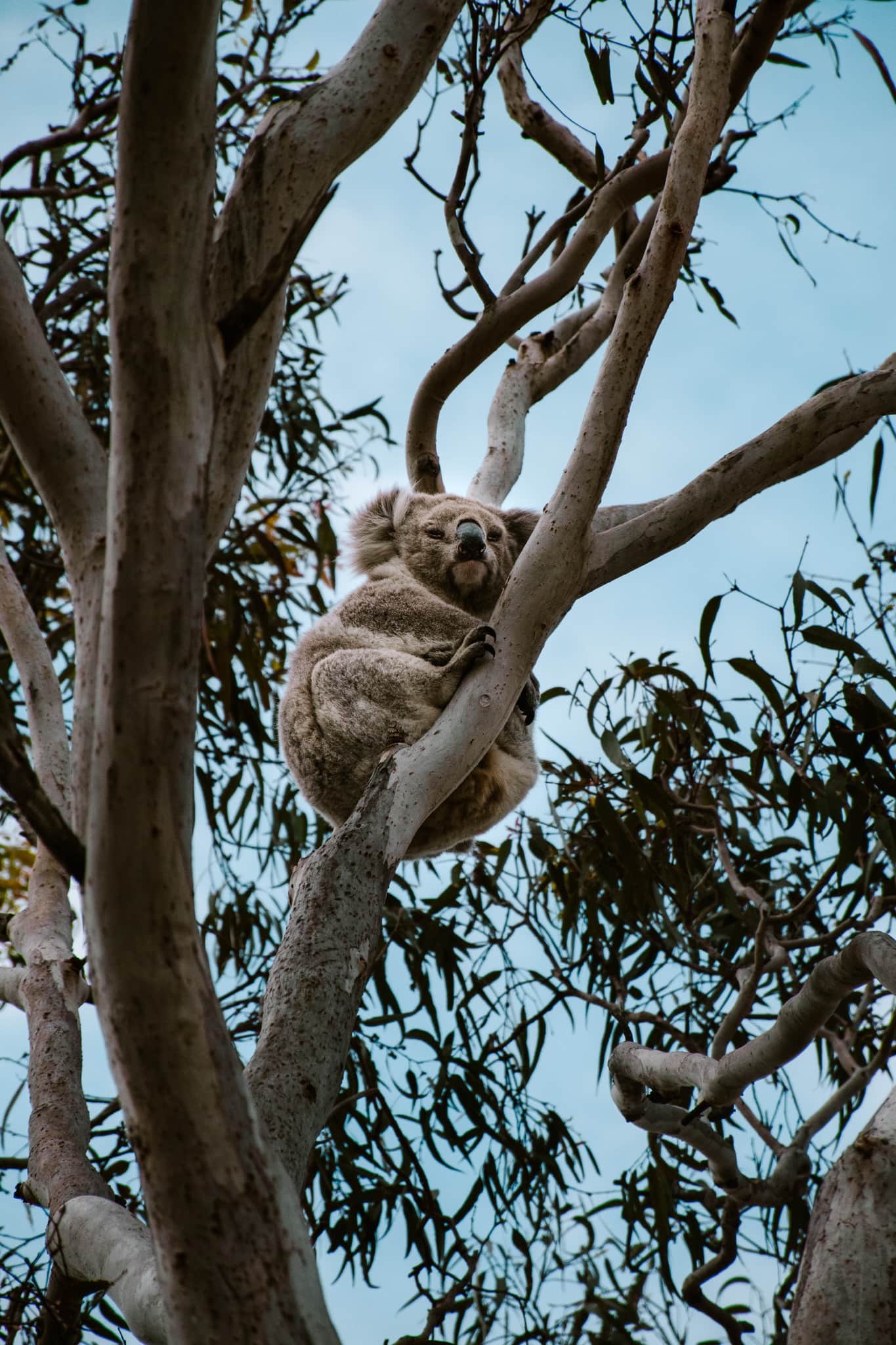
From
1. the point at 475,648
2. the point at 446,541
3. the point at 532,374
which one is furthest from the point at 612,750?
the point at 532,374

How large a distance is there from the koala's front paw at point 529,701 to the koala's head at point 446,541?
1.35 ft

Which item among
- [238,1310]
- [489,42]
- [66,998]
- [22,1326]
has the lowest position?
[238,1310]

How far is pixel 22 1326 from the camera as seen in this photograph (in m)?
1.78

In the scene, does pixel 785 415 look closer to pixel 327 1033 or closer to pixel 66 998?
pixel 327 1033

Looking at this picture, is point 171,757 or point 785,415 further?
point 785,415

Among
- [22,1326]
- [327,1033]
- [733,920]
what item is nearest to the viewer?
[327,1033]

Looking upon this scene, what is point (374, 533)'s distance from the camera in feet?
10.6

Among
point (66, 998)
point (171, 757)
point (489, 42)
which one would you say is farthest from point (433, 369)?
point (171, 757)

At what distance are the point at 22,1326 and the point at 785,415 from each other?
202cm

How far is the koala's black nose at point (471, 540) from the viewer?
2.88 m

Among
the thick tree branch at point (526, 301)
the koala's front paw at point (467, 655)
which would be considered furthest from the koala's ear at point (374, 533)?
the koala's front paw at point (467, 655)

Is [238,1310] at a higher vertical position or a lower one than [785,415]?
lower

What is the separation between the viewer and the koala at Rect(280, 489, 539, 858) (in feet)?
8.05

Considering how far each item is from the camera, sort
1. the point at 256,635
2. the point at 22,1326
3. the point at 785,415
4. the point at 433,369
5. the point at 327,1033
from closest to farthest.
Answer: the point at 327,1033 < the point at 22,1326 < the point at 785,415 < the point at 433,369 < the point at 256,635
